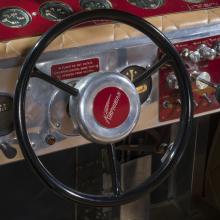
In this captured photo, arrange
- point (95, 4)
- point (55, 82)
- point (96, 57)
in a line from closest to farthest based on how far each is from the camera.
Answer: point (55, 82) < point (96, 57) < point (95, 4)

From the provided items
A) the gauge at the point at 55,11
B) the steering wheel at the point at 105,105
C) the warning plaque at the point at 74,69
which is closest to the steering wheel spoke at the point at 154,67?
the steering wheel at the point at 105,105

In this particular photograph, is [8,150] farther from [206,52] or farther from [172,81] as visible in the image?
[206,52]

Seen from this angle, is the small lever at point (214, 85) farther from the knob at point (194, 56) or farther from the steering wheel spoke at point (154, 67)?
the steering wheel spoke at point (154, 67)

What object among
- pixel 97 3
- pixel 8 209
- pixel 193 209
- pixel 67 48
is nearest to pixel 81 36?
pixel 67 48

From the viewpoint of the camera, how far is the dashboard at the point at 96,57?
1.30 m

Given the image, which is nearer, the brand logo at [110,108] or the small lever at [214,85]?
the brand logo at [110,108]

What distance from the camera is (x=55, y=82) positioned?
125 centimetres

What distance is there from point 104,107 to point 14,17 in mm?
276

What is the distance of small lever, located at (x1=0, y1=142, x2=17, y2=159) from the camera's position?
130cm

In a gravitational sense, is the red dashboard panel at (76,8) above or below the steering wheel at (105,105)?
above

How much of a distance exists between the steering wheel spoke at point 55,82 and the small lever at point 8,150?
0.17 meters

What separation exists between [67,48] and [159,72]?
10.0 inches

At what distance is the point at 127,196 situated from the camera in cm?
136

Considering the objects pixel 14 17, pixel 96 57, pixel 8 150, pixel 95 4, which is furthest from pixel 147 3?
pixel 8 150
